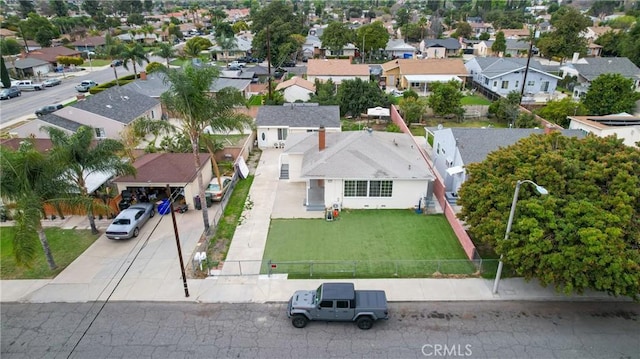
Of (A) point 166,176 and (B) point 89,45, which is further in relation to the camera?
(B) point 89,45

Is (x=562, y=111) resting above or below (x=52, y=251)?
above

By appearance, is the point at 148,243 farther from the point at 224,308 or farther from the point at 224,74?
the point at 224,74

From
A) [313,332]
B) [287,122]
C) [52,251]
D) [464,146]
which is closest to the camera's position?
[313,332]

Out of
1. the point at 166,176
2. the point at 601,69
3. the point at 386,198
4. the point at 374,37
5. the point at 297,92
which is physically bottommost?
the point at 386,198

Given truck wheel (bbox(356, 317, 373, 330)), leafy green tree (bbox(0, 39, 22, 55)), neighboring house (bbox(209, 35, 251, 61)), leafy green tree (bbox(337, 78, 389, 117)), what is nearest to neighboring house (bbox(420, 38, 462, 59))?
neighboring house (bbox(209, 35, 251, 61))

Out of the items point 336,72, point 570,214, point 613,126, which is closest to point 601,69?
point 613,126

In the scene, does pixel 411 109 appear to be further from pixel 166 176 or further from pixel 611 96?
pixel 166 176

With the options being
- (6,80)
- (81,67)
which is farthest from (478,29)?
(6,80)
